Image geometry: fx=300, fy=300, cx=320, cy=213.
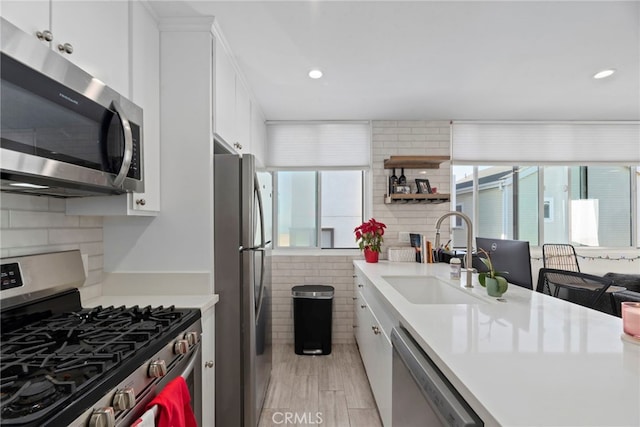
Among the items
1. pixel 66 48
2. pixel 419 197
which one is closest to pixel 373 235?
pixel 419 197

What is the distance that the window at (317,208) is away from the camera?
3.55 metres

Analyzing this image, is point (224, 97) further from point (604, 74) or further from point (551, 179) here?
point (551, 179)

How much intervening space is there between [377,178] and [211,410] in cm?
260

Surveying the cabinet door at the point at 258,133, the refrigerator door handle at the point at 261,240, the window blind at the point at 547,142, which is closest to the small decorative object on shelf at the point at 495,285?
the refrigerator door handle at the point at 261,240

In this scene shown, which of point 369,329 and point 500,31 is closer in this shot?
point 500,31

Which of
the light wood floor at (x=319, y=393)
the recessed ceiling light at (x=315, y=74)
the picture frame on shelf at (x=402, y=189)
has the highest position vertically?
the recessed ceiling light at (x=315, y=74)

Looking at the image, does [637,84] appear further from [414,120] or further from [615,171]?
[414,120]

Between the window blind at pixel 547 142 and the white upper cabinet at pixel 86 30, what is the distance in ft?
Result: 10.5

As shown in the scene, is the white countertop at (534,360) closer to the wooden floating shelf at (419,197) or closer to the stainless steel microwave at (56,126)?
the stainless steel microwave at (56,126)

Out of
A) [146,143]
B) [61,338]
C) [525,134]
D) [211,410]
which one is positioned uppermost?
[525,134]

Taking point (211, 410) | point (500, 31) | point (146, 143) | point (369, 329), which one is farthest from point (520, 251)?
point (146, 143)

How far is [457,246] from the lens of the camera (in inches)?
142

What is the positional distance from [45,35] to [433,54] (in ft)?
6.78

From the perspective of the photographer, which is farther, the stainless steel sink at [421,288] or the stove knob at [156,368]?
the stainless steel sink at [421,288]
